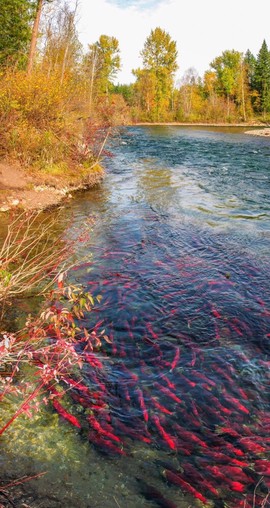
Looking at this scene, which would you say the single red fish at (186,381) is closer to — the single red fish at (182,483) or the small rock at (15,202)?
the single red fish at (182,483)

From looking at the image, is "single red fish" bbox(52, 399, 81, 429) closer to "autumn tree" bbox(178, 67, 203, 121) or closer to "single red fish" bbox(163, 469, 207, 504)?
"single red fish" bbox(163, 469, 207, 504)

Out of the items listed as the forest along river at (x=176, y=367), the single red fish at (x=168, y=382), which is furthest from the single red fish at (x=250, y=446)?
the single red fish at (x=168, y=382)

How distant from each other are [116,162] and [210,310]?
725 inches

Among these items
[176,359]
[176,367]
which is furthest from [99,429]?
[176,359]

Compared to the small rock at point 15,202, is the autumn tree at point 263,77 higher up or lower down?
higher up

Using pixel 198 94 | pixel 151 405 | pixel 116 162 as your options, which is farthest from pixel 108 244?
pixel 198 94

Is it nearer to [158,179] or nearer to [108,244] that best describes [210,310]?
[108,244]

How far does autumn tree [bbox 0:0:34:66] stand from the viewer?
795 inches

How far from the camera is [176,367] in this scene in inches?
193

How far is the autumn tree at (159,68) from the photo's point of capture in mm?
72750

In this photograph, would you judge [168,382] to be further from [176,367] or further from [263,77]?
[263,77]

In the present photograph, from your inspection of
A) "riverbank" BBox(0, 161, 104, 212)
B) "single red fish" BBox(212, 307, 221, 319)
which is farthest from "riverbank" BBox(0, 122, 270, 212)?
"single red fish" BBox(212, 307, 221, 319)

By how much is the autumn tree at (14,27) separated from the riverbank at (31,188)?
9361 millimetres

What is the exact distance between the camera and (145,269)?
7.88 metres
